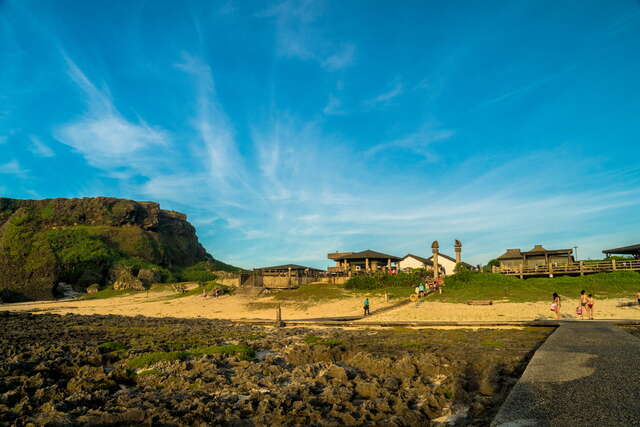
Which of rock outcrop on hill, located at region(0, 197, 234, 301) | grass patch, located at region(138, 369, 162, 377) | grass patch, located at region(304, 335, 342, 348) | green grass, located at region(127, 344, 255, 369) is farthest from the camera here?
rock outcrop on hill, located at region(0, 197, 234, 301)

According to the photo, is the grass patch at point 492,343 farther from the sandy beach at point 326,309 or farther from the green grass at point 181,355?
the green grass at point 181,355

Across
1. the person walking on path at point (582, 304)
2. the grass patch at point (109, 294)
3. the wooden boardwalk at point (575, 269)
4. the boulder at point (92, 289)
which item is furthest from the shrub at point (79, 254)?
the person walking on path at point (582, 304)

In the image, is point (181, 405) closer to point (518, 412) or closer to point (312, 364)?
point (312, 364)

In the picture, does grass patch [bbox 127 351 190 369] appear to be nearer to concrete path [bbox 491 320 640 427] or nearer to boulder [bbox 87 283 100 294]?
concrete path [bbox 491 320 640 427]

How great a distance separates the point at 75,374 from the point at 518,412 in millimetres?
10697

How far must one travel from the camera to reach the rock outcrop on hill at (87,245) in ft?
172

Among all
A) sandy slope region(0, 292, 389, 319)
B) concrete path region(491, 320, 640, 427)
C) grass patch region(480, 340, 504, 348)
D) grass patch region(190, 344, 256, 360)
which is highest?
concrete path region(491, 320, 640, 427)

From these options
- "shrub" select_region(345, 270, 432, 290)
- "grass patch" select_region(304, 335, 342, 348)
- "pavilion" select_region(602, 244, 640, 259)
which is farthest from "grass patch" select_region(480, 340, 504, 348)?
"pavilion" select_region(602, 244, 640, 259)

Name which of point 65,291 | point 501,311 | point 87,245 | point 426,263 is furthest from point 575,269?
point 87,245

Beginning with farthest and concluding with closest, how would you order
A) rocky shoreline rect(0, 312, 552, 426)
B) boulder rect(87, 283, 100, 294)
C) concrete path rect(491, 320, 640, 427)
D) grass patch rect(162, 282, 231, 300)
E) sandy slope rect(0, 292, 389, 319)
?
boulder rect(87, 283, 100, 294) → grass patch rect(162, 282, 231, 300) → sandy slope rect(0, 292, 389, 319) → rocky shoreline rect(0, 312, 552, 426) → concrete path rect(491, 320, 640, 427)

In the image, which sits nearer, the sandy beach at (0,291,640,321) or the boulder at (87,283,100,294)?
the sandy beach at (0,291,640,321)

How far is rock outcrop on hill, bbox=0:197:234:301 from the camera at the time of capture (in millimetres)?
52562

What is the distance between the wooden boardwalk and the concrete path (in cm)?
3321

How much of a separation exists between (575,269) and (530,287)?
10.5 m
